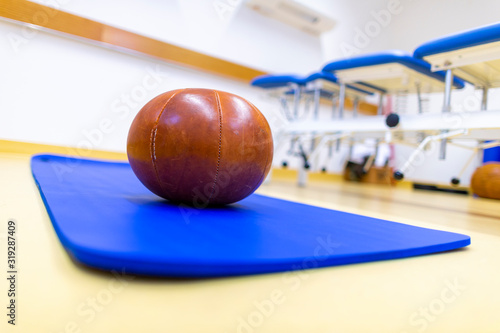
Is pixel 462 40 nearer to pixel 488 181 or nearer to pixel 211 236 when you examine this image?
pixel 211 236

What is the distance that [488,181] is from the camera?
3.06 m

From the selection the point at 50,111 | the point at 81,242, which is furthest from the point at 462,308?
the point at 50,111

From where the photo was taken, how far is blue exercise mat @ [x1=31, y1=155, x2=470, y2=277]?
1.98 feet

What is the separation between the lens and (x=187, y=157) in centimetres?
106

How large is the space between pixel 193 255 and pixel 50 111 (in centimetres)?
268

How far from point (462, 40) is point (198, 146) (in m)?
1.28

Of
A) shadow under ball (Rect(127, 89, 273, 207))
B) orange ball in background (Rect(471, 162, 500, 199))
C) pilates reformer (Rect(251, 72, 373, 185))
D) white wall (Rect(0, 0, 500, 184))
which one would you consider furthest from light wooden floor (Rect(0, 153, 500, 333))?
orange ball in background (Rect(471, 162, 500, 199))

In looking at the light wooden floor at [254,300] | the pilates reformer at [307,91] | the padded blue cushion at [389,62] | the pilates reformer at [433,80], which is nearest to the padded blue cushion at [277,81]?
the pilates reformer at [307,91]

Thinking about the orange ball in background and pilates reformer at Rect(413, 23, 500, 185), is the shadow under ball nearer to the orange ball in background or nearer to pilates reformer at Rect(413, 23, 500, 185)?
pilates reformer at Rect(413, 23, 500, 185)

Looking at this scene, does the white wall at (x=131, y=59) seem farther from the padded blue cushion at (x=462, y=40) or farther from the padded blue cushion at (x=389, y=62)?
the padded blue cushion at (x=462, y=40)

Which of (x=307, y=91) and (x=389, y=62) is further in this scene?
(x=307, y=91)

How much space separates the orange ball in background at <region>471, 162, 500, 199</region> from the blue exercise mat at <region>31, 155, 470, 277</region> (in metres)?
2.41

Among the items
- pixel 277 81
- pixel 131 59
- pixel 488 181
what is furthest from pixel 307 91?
pixel 488 181

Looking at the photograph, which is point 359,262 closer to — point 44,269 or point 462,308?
point 462,308
